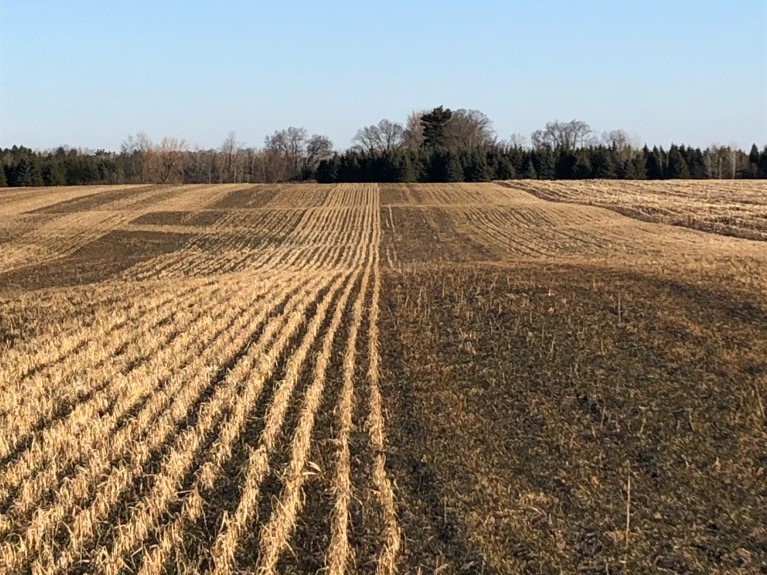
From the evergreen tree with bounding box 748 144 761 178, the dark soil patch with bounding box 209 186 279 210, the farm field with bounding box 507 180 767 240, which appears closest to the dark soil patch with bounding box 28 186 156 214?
the dark soil patch with bounding box 209 186 279 210

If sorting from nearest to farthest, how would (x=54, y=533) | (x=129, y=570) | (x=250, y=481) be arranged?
(x=129, y=570) < (x=54, y=533) < (x=250, y=481)

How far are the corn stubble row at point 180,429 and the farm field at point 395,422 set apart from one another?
0.12 ft

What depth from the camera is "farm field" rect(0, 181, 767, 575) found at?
6883 millimetres

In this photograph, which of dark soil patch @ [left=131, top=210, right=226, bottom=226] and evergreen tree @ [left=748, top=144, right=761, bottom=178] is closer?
dark soil patch @ [left=131, top=210, right=226, bottom=226]

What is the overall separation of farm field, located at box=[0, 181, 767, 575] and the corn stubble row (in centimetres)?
4

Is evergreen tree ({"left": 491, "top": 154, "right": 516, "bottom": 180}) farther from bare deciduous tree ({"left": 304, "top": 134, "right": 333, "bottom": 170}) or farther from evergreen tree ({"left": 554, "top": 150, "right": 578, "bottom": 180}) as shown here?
bare deciduous tree ({"left": 304, "top": 134, "right": 333, "bottom": 170})

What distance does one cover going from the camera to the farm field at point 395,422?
22.6 feet

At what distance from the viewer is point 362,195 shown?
65.1m

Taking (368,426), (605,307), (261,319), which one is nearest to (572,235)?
(605,307)

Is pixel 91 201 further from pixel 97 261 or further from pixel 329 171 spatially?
pixel 329 171

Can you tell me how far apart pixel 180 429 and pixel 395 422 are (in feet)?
9.87

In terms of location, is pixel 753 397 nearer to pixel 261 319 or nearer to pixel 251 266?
pixel 261 319

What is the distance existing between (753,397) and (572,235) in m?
26.9

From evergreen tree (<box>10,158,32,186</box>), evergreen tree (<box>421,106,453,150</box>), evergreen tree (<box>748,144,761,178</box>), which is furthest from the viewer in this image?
evergreen tree (<box>421,106,453,150</box>)
